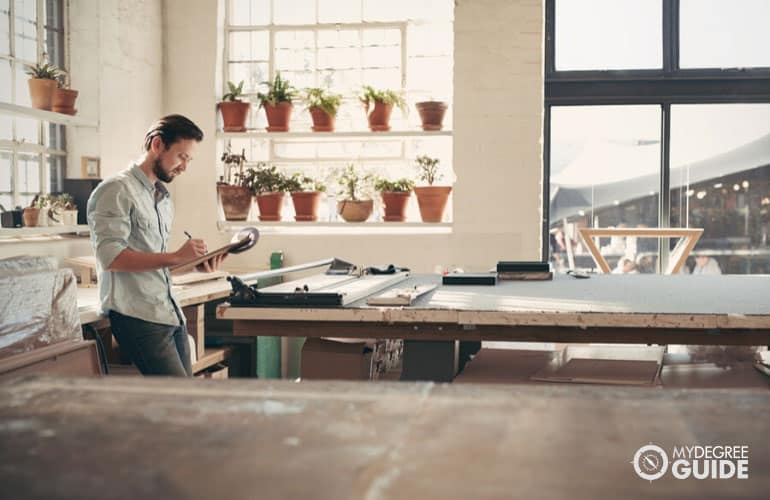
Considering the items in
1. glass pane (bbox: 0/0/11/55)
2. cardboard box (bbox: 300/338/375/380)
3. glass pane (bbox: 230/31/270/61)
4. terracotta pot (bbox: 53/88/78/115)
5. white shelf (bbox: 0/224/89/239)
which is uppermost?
glass pane (bbox: 230/31/270/61)

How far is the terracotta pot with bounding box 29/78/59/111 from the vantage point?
13.8 ft

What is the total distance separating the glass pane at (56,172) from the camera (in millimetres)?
4586

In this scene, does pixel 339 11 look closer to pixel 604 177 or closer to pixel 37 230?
pixel 604 177

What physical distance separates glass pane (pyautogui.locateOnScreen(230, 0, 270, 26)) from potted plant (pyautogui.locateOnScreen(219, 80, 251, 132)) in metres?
0.57

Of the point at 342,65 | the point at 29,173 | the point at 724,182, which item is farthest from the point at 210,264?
the point at 724,182

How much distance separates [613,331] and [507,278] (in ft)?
3.37

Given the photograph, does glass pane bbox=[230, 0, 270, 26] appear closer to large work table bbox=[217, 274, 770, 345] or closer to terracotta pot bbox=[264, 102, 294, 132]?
terracotta pot bbox=[264, 102, 294, 132]

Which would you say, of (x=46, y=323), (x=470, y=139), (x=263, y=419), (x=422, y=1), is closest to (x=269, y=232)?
(x=470, y=139)

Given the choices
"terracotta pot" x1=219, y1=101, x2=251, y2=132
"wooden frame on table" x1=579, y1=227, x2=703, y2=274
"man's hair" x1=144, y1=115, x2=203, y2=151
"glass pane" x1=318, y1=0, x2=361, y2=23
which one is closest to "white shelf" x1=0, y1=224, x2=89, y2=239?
"man's hair" x1=144, y1=115, x2=203, y2=151

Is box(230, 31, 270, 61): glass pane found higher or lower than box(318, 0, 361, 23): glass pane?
lower

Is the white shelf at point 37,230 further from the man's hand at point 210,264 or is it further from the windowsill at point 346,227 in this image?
the man's hand at point 210,264

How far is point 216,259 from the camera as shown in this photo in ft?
9.30

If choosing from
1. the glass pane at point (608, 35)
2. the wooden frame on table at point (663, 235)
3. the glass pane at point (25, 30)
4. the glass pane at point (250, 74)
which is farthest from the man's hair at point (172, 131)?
the glass pane at point (608, 35)

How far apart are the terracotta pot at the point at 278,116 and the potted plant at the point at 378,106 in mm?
520
